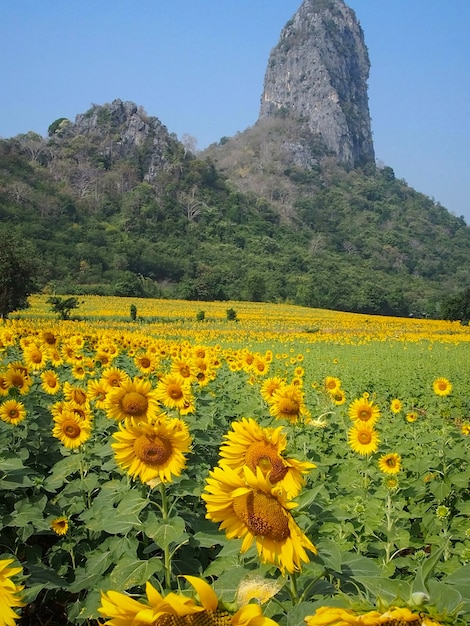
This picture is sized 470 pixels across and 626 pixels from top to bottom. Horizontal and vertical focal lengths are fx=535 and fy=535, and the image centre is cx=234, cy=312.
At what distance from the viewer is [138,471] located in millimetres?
2059

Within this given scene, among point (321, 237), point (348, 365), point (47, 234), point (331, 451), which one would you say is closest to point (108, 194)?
point (47, 234)

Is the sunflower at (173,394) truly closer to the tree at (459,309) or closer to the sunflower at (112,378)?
the sunflower at (112,378)

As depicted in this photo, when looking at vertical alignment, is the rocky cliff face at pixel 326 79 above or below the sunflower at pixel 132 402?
above

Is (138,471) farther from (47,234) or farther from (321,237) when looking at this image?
(321,237)

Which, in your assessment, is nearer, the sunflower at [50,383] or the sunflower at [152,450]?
the sunflower at [152,450]

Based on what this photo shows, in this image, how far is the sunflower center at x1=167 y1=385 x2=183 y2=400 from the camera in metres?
3.45

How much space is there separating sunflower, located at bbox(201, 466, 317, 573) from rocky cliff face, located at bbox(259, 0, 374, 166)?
507 feet

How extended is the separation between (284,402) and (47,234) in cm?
5875

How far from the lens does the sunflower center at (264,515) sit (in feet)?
4.08

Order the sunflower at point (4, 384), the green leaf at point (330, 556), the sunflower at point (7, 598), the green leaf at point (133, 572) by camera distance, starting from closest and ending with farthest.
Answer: the sunflower at point (7, 598)
the green leaf at point (330, 556)
the green leaf at point (133, 572)
the sunflower at point (4, 384)

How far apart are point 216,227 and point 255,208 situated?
766 inches

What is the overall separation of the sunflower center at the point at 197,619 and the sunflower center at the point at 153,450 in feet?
3.98

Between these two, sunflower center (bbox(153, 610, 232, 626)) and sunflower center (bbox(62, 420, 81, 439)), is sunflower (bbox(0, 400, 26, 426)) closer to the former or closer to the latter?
sunflower center (bbox(62, 420, 81, 439))

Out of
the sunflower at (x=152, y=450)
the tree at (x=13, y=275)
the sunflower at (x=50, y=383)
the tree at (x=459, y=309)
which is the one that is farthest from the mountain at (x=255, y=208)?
the sunflower at (x=152, y=450)
